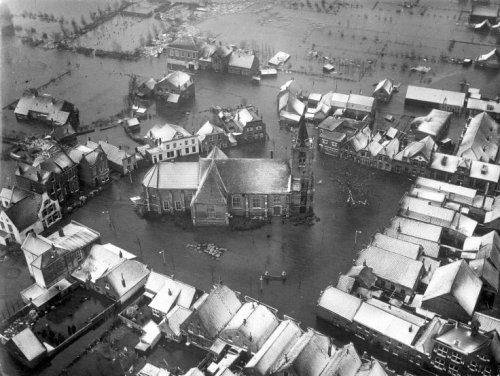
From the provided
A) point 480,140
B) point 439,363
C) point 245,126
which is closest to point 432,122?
point 480,140

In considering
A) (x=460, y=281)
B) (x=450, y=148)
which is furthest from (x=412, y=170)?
(x=460, y=281)

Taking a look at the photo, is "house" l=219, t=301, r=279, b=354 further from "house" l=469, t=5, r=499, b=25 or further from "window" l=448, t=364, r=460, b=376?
"house" l=469, t=5, r=499, b=25

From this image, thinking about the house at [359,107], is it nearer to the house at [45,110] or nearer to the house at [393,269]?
the house at [393,269]

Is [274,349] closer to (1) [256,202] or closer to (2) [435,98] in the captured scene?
(1) [256,202]

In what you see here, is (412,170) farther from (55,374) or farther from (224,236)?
(55,374)

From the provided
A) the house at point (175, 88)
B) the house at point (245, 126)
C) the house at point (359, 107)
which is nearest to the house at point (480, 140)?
the house at point (359, 107)

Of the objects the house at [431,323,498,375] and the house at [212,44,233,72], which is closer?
the house at [431,323,498,375]

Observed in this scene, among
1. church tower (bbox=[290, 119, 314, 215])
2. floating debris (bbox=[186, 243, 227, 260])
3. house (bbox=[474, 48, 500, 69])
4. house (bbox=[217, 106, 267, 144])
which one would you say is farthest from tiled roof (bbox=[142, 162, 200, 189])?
house (bbox=[474, 48, 500, 69])
